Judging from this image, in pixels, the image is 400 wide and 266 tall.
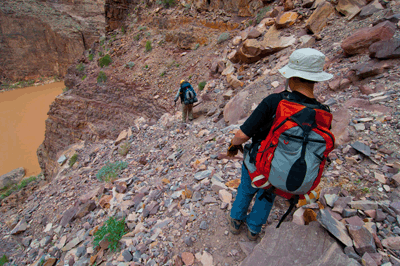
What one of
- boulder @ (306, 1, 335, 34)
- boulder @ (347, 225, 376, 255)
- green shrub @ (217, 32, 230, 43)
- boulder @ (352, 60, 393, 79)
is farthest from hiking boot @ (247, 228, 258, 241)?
green shrub @ (217, 32, 230, 43)

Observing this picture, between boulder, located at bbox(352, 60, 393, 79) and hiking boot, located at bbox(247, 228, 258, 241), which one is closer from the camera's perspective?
hiking boot, located at bbox(247, 228, 258, 241)

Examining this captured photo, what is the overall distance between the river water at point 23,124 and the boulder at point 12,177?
480mm

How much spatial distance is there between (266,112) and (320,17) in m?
5.98

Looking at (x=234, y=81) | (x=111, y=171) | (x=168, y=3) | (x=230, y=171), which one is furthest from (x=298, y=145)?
(x=168, y=3)

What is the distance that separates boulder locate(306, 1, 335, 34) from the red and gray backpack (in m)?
5.69

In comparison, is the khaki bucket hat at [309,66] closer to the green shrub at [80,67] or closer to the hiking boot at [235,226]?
the hiking boot at [235,226]

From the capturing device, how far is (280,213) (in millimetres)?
2332

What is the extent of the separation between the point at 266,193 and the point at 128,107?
Result: 9862 mm

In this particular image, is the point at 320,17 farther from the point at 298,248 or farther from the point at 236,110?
the point at 298,248

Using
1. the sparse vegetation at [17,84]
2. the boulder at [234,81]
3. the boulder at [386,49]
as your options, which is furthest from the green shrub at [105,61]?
the sparse vegetation at [17,84]

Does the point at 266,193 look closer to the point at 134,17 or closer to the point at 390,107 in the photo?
the point at 390,107

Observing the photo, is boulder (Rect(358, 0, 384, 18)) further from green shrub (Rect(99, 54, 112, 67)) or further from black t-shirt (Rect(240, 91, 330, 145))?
green shrub (Rect(99, 54, 112, 67))

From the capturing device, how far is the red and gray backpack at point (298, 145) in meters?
1.35

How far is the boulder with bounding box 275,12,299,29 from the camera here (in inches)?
248
